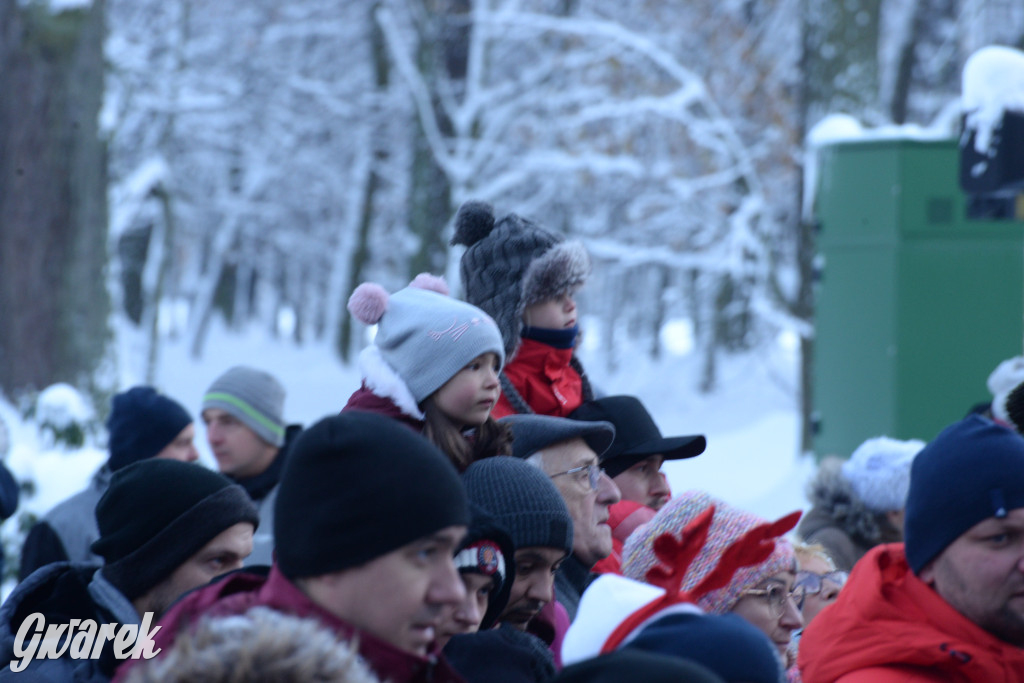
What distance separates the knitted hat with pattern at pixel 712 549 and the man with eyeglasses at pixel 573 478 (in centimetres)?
24

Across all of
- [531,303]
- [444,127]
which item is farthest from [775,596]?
[444,127]

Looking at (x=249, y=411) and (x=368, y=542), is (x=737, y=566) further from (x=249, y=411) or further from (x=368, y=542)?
(x=249, y=411)

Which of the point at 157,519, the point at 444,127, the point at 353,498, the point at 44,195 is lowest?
the point at 157,519

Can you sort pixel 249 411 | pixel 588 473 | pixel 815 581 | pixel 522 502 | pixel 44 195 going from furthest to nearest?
pixel 44 195, pixel 249 411, pixel 815 581, pixel 588 473, pixel 522 502

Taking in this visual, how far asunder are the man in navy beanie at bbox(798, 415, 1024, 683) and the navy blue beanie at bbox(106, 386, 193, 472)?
10.0 feet

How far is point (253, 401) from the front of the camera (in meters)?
5.40

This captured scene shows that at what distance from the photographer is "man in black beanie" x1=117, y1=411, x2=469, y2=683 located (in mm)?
2070

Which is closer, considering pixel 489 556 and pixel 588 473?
pixel 489 556

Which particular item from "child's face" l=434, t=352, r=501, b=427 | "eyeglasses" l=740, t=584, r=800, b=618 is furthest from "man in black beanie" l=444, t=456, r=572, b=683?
"eyeglasses" l=740, t=584, r=800, b=618

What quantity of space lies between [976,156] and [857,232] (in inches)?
88.8

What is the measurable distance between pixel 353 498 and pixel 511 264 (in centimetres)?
200

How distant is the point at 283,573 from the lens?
214 centimetres

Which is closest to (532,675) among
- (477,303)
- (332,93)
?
(477,303)

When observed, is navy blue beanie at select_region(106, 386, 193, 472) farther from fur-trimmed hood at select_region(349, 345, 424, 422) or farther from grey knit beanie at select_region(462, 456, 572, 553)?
grey knit beanie at select_region(462, 456, 572, 553)
